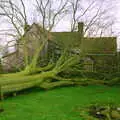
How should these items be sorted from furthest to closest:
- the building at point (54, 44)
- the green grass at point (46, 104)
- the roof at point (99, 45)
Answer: the roof at point (99, 45) < the building at point (54, 44) < the green grass at point (46, 104)

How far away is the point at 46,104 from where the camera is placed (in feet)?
25.4

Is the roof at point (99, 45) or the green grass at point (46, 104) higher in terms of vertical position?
the roof at point (99, 45)

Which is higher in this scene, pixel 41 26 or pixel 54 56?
pixel 41 26

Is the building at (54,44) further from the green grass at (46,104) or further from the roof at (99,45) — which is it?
the green grass at (46,104)

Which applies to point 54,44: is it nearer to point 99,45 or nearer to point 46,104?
point 99,45

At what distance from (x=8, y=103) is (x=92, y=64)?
319 inches

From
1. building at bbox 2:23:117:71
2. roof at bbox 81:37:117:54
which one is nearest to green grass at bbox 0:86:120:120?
building at bbox 2:23:117:71

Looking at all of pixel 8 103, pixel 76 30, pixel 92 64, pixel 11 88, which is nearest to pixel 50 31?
pixel 76 30

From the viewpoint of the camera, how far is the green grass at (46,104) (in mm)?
6254

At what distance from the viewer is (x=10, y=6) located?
1206 cm

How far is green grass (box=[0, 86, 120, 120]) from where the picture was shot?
6.25 m

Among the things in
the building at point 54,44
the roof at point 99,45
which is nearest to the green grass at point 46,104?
the building at point 54,44

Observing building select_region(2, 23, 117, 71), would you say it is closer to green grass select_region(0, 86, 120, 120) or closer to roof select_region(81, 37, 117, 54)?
roof select_region(81, 37, 117, 54)

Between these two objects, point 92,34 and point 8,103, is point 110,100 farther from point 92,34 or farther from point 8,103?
point 92,34
